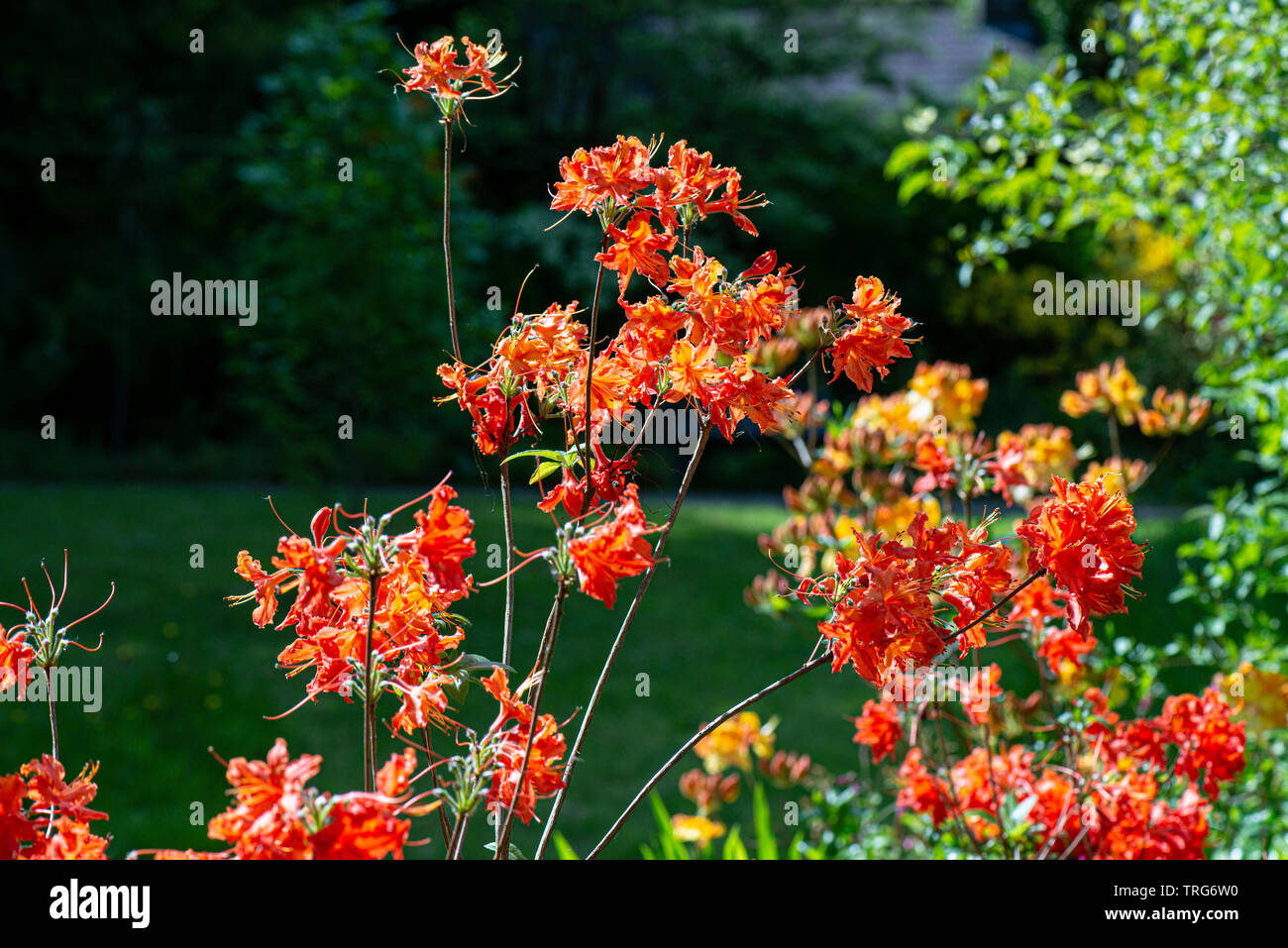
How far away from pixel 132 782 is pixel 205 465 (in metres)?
5.75

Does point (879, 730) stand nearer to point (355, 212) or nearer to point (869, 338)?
point (869, 338)

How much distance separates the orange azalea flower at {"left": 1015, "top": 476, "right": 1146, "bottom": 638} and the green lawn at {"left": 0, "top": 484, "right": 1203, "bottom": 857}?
151cm

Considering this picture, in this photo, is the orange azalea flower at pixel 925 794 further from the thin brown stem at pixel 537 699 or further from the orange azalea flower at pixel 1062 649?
the thin brown stem at pixel 537 699

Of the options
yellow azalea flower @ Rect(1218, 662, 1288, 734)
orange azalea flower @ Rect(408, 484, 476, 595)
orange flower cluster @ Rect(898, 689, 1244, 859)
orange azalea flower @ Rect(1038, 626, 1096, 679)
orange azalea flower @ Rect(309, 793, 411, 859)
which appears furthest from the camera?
yellow azalea flower @ Rect(1218, 662, 1288, 734)

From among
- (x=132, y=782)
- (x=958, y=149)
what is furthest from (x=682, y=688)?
(x=958, y=149)

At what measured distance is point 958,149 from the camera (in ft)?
9.32

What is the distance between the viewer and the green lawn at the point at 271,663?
350 centimetres

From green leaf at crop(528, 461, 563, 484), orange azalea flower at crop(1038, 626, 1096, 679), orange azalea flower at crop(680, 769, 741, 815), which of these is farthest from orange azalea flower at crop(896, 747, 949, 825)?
green leaf at crop(528, 461, 563, 484)

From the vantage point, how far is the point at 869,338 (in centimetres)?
115

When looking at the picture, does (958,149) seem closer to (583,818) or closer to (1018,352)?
(583,818)

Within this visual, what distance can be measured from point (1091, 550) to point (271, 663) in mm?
4103

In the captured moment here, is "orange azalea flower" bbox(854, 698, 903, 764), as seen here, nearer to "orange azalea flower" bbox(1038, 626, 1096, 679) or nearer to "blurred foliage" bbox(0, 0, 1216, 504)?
"orange azalea flower" bbox(1038, 626, 1096, 679)

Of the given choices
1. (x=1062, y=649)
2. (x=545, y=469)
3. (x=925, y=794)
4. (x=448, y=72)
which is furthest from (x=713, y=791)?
(x=448, y=72)

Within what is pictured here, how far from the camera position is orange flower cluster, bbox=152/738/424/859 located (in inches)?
31.5
